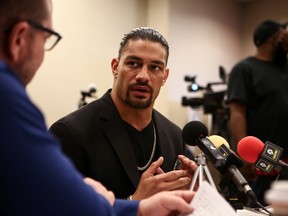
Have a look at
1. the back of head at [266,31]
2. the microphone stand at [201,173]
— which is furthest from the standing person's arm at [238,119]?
the microphone stand at [201,173]

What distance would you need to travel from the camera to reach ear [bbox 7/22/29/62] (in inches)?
28.2

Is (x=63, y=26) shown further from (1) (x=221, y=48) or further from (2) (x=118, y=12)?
(1) (x=221, y=48)

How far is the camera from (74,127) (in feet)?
4.89

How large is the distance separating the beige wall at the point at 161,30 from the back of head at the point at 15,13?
2696 millimetres

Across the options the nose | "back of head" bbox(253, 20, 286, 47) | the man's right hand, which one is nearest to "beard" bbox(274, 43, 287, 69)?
"back of head" bbox(253, 20, 286, 47)

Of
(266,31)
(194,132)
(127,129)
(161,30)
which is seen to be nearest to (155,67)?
(127,129)

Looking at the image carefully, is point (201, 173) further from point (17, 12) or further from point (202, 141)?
point (17, 12)

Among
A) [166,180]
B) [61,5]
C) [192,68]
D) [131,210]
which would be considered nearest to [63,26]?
[61,5]

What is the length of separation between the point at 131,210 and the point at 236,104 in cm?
174

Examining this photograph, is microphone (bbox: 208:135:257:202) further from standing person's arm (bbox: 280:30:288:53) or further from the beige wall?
the beige wall

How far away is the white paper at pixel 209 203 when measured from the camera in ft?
2.62

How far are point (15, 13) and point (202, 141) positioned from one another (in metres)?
0.60

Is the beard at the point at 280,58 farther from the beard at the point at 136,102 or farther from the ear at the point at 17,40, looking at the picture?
the ear at the point at 17,40

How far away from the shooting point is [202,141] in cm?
106
